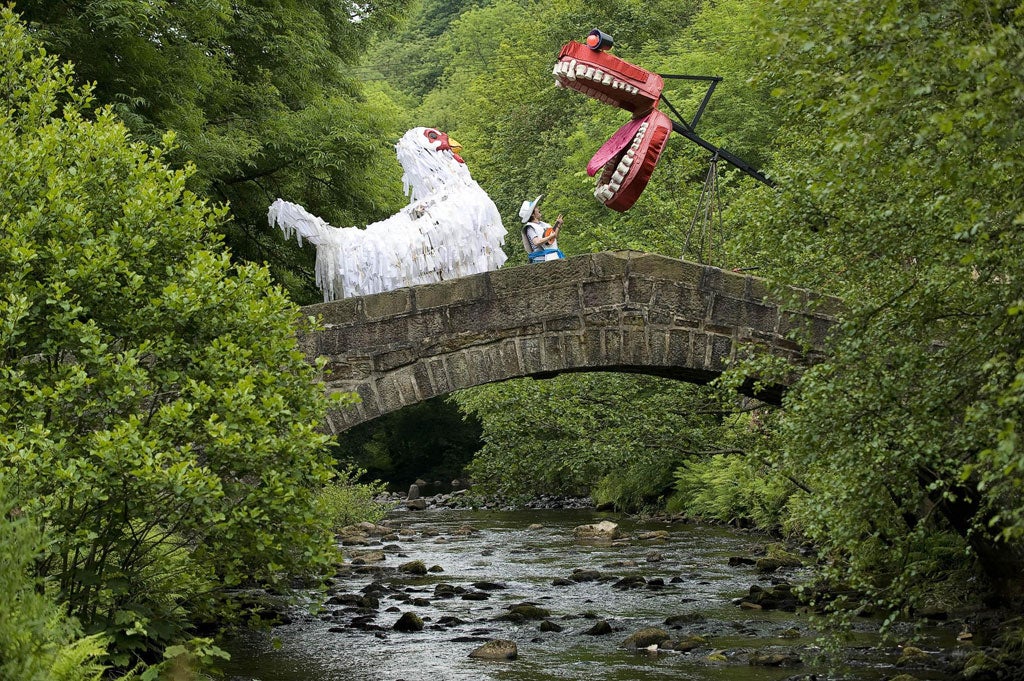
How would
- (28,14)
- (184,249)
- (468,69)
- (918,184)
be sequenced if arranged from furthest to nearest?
(468,69)
(28,14)
(184,249)
(918,184)

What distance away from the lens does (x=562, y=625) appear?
533 inches

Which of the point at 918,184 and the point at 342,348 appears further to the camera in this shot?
the point at 342,348

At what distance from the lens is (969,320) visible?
7715 millimetres

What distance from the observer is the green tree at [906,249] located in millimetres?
5930

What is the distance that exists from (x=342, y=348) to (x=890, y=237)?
5.10m

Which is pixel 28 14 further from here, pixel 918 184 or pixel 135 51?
pixel 918 184

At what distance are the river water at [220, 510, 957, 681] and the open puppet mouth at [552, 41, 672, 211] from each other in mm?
4508

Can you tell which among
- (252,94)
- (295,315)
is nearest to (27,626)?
(295,315)

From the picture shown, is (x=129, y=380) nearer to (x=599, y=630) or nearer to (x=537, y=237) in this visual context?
(x=537, y=237)

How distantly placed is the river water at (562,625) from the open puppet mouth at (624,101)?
4508 millimetres

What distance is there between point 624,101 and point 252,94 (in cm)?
698

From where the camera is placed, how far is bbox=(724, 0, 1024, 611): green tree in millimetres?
5930

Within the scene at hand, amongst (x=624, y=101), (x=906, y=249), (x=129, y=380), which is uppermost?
(x=624, y=101)

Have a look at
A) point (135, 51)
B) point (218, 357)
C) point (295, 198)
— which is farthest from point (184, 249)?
point (295, 198)
